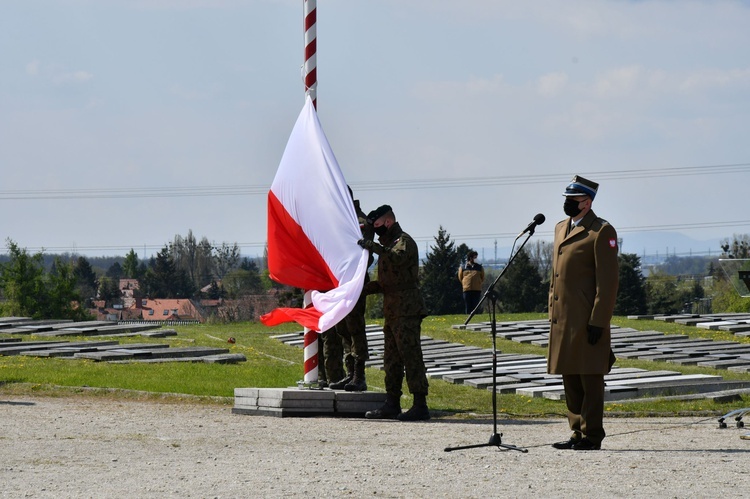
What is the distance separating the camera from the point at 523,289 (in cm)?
6334

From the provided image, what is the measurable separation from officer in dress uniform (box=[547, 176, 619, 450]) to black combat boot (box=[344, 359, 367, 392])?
3257 millimetres

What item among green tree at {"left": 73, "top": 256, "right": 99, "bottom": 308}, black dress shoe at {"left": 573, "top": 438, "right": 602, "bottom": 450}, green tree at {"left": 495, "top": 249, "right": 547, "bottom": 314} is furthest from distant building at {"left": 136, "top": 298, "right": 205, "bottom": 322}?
black dress shoe at {"left": 573, "top": 438, "right": 602, "bottom": 450}

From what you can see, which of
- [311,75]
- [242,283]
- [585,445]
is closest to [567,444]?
[585,445]

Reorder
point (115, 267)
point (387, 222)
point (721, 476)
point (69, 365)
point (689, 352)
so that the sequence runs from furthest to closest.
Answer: point (115, 267)
point (689, 352)
point (69, 365)
point (387, 222)
point (721, 476)

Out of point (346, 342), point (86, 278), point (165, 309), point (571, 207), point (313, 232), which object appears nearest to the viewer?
point (571, 207)

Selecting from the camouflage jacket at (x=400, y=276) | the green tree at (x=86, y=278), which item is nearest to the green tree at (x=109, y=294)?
the green tree at (x=86, y=278)

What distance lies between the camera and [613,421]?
482 inches

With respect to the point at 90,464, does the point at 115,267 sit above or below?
above

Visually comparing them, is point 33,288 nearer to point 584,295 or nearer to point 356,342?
point 356,342

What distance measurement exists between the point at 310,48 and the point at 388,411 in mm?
4053

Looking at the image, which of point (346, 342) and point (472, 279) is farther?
point (472, 279)

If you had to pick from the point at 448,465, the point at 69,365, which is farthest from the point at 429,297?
the point at 448,465

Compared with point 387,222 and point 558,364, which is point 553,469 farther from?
point 387,222

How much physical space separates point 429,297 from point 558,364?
173 ft
